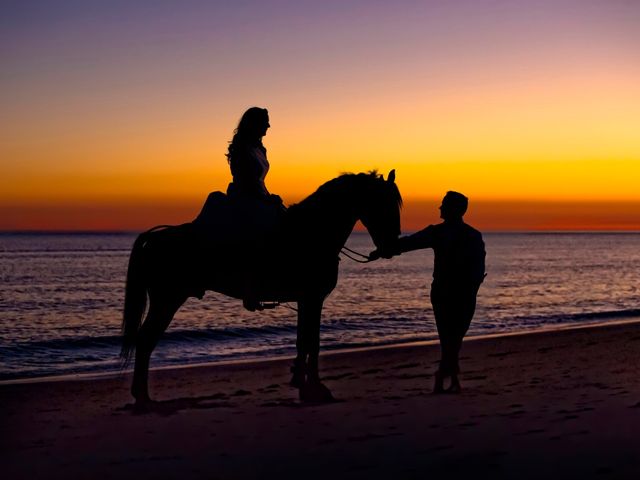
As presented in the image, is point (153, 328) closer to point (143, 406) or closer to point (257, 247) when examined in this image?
point (143, 406)

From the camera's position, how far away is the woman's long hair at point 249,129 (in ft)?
29.6

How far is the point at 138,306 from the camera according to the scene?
372 inches

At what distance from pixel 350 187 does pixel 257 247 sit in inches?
48.6

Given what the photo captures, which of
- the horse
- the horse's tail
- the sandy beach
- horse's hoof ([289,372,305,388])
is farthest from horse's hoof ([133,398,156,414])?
horse's hoof ([289,372,305,388])

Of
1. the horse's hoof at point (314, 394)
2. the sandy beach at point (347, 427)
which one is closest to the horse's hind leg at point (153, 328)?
the sandy beach at point (347, 427)

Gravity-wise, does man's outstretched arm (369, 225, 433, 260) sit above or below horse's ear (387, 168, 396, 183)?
below

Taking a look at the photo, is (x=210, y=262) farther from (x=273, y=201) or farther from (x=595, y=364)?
(x=595, y=364)

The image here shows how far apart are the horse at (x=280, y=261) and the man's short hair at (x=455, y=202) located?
24.0 inches

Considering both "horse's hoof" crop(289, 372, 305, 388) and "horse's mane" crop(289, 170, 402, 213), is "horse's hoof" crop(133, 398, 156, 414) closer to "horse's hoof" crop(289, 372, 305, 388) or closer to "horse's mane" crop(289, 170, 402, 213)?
"horse's hoof" crop(289, 372, 305, 388)

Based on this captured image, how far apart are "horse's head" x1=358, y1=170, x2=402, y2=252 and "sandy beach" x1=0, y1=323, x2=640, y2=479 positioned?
5.87ft

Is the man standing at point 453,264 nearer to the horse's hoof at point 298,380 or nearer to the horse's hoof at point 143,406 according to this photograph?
the horse's hoof at point 298,380

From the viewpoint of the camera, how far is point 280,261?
914 centimetres

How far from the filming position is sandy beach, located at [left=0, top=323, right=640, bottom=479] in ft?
20.4

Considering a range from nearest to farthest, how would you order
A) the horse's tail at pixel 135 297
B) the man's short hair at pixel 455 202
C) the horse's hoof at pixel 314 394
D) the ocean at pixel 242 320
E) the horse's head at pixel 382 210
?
the horse's head at pixel 382 210 < the man's short hair at pixel 455 202 < the horse's hoof at pixel 314 394 < the horse's tail at pixel 135 297 < the ocean at pixel 242 320
